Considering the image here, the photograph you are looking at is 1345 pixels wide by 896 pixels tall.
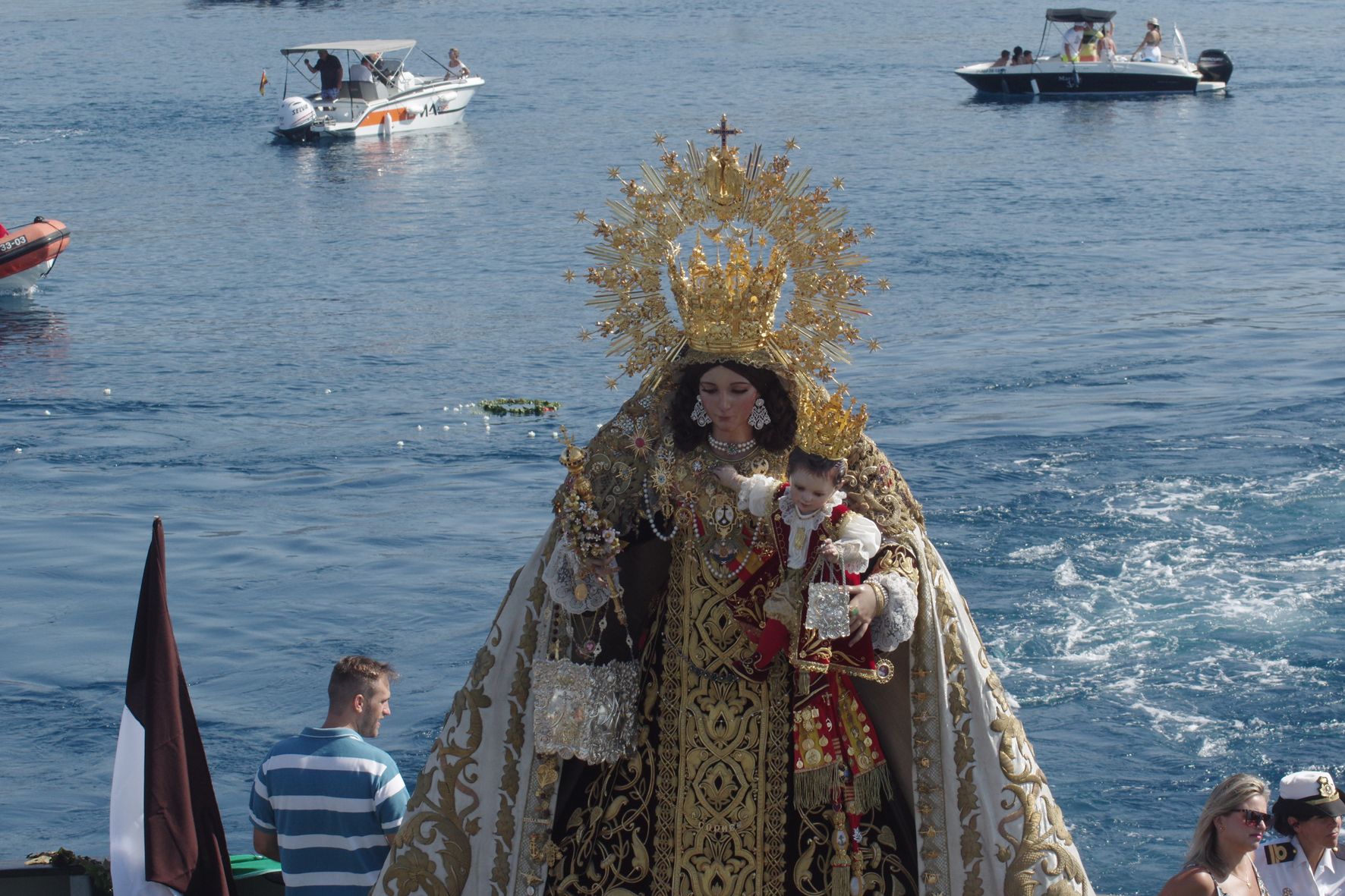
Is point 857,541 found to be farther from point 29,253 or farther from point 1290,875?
point 29,253

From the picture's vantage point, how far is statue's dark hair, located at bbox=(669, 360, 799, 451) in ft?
17.0

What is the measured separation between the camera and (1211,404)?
19109mm

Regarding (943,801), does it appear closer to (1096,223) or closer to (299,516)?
(299,516)

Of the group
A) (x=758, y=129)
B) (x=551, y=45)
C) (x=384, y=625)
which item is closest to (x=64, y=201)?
(x=758, y=129)

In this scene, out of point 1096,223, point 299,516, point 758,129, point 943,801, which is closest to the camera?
point 943,801

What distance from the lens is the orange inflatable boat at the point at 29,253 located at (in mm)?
26031

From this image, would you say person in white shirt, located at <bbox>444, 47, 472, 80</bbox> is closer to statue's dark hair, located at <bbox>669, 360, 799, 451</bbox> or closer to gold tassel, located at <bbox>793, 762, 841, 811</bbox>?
statue's dark hair, located at <bbox>669, 360, 799, 451</bbox>

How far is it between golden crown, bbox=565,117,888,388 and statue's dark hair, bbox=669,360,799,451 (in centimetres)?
7

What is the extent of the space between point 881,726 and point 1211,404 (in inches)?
586

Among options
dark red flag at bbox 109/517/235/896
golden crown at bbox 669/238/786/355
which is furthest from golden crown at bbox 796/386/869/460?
dark red flag at bbox 109/517/235/896

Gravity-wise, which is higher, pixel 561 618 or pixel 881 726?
pixel 561 618

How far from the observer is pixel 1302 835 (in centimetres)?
602

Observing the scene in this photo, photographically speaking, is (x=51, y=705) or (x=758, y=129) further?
(x=758, y=129)

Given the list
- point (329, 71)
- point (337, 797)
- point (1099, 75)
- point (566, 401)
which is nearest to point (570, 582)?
point (337, 797)
